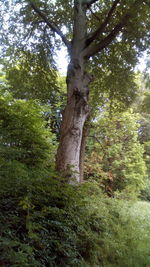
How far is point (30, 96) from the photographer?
707 cm

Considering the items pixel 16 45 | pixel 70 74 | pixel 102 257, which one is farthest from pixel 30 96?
pixel 102 257

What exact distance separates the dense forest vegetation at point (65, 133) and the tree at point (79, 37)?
0.07 feet

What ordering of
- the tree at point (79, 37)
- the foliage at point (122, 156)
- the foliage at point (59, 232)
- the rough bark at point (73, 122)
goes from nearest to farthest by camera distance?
1. the foliage at point (59, 232)
2. the rough bark at point (73, 122)
3. the tree at point (79, 37)
4. the foliage at point (122, 156)

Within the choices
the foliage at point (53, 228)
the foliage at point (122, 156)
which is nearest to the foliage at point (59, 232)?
the foliage at point (53, 228)

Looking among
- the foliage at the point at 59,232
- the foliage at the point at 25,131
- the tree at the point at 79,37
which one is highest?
the tree at the point at 79,37

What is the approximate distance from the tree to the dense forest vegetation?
0.02 meters

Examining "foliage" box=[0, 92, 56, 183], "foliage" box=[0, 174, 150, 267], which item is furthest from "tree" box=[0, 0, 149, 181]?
"foliage" box=[0, 174, 150, 267]

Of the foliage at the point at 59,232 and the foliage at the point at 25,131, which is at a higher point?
the foliage at the point at 25,131

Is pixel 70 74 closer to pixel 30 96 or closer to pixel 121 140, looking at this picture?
pixel 30 96

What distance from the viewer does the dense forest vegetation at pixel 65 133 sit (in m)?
2.46

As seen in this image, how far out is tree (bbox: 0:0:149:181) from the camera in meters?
4.39

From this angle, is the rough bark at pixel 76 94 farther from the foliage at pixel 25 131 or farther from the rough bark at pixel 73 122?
the foliage at pixel 25 131

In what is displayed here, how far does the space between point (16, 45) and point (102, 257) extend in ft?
18.8

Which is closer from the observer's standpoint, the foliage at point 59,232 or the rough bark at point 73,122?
the foliage at point 59,232
